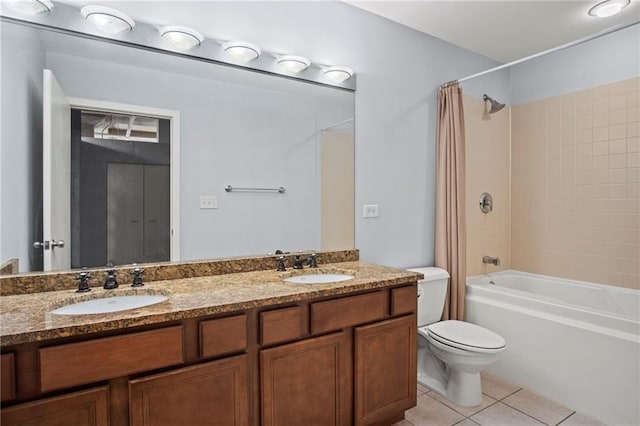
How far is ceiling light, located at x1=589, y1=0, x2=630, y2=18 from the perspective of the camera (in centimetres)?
233

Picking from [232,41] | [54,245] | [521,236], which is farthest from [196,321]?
[521,236]

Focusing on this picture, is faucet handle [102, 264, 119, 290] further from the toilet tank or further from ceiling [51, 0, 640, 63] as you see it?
the toilet tank

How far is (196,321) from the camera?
4.55ft

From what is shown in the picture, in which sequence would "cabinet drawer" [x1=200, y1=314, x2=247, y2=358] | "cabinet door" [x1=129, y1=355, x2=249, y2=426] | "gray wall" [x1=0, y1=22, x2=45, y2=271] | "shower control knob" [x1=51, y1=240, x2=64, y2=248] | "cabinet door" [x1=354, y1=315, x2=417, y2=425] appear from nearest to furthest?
1. "cabinet door" [x1=129, y1=355, x2=249, y2=426]
2. "cabinet drawer" [x1=200, y1=314, x2=247, y2=358]
3. "gray wall" [x1=0, y1=22, x2=45, y2=271]
4. "shower control knob" [x1=51, y1=240, x2=64, y2=248]
5. "cabinet door" [x1=354, y1=315, x2=417, y2=425]

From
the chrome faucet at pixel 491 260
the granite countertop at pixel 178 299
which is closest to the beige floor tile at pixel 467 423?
the granite countertop at pixel 178 299

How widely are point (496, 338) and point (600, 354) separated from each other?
0.58 meters

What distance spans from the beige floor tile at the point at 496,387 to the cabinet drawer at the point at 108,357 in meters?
2.08

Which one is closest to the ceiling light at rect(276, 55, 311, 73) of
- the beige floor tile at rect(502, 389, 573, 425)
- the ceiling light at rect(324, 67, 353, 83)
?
the ceiling light at rect(324, 67, 353, 83)

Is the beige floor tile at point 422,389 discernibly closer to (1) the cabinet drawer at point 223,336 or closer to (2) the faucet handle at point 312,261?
(2) the faucet handle at point 312,261

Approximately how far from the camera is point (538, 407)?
223 centimetres

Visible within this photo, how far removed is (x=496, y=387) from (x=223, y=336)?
2046mm

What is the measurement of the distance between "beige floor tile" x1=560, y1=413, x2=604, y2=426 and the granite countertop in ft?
4.03

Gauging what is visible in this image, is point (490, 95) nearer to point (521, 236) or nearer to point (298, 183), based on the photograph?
point (521, 236)

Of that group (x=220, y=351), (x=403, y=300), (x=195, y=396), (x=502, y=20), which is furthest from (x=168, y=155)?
(x=502, y=20)
